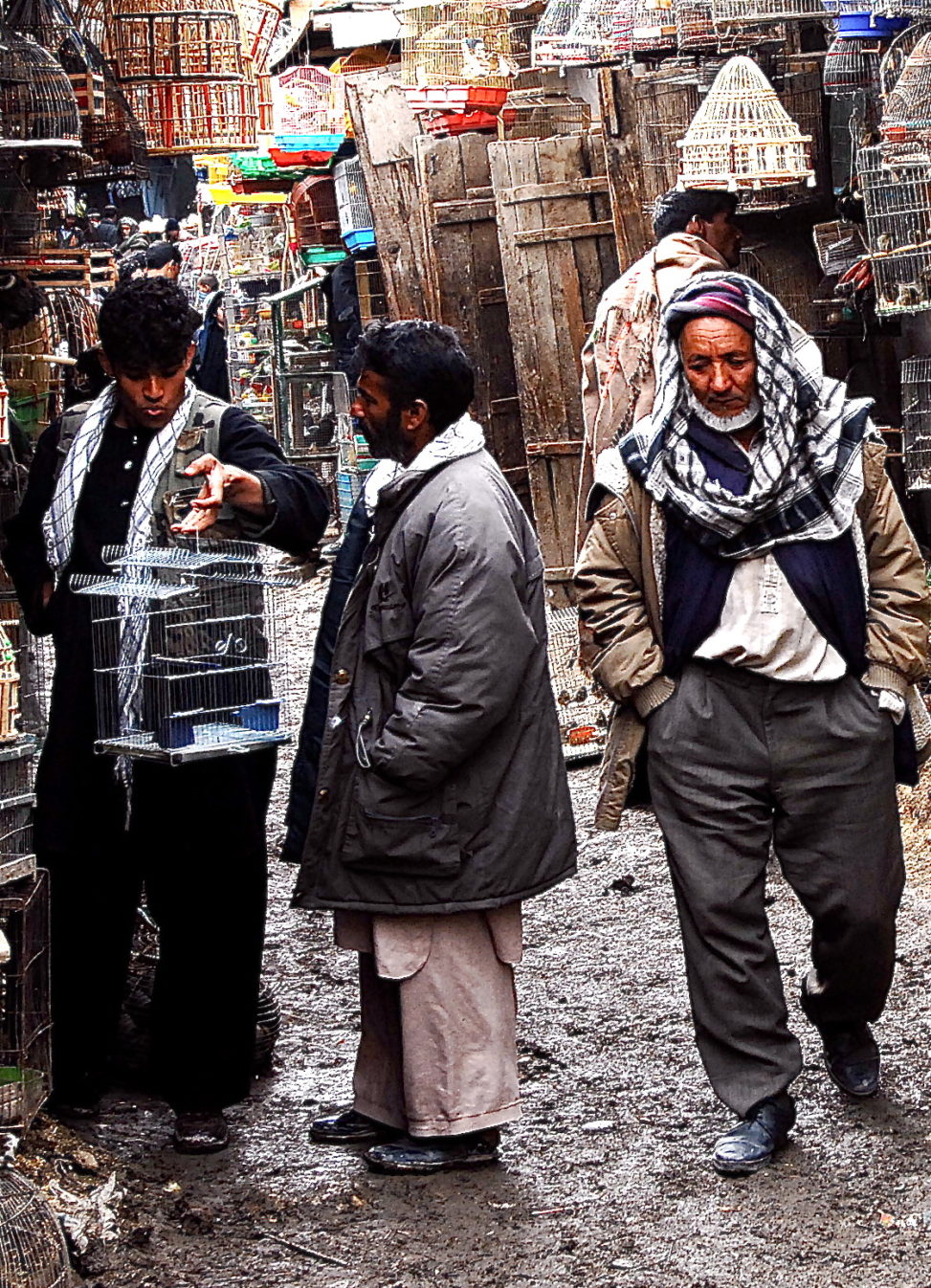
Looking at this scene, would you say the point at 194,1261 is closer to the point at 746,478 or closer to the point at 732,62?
the point at 746,478

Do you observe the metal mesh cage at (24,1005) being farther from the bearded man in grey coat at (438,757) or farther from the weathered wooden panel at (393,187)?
the weathered wooden panel at (393,187)

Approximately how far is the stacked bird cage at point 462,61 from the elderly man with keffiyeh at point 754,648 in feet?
28.6

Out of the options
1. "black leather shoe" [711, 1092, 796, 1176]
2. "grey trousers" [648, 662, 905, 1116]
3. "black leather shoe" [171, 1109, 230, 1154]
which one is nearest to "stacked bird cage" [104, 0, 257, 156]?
"grey trousers" [648, 662, 905, 1116]

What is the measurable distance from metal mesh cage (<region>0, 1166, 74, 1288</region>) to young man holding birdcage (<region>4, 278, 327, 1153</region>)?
2.81ft

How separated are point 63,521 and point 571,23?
22.6ft

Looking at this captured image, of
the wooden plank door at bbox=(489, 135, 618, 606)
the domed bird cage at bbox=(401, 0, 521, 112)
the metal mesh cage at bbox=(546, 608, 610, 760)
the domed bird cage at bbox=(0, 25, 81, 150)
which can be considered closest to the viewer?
the domed bird cage at bbox=(0, 25, 81, 150)

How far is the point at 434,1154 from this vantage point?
194 inches

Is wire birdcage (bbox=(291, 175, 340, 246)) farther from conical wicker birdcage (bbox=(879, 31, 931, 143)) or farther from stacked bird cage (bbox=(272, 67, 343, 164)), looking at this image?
conical wicker birdcage (bbox=(879, 31, 931, 143))

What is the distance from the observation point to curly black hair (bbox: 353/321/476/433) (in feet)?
15.5

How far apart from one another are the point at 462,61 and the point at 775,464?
9226mm

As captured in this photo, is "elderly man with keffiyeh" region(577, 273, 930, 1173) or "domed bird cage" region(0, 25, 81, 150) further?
"domed bird cage" region(0, 25, 81, 150)

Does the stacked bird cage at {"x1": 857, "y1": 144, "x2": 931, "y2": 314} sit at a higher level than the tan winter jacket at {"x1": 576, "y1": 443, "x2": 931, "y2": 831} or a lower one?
higher

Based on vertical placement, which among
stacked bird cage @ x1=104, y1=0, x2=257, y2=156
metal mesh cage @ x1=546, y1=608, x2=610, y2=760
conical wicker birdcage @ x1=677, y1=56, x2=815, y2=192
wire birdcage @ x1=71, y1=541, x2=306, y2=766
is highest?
stacked bird cage @ x1=104, y1=0, x2=257, y2=156

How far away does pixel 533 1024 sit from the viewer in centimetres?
615
